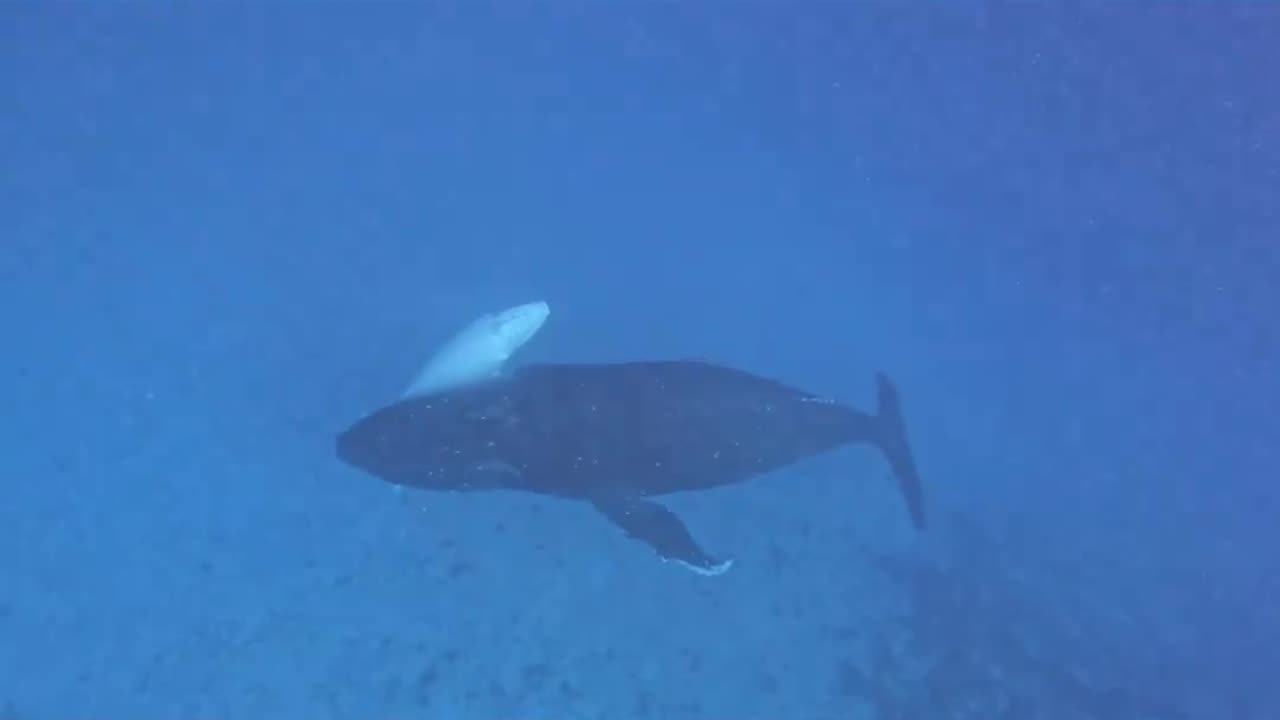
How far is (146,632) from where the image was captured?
1338 cm

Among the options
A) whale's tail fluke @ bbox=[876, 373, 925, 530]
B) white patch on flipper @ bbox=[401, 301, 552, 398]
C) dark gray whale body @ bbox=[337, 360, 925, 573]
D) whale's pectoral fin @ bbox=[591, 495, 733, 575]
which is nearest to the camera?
whale's pectoral fin @ bbox=[591, 495, 733, 575]

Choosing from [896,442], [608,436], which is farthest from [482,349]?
[896,442]

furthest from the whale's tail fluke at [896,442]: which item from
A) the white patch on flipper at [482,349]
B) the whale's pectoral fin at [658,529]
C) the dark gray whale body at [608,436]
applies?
the white patch on flipper at [482,349]

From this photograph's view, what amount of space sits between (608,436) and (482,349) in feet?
7.66

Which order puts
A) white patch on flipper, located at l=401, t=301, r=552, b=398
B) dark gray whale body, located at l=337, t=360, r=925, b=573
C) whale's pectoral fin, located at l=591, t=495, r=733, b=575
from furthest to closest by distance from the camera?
white patch on flipper, located at l=401, t=301, r=552, b=398
dark gray whale body, located at l=337, t=360, r=925, b=573
whale's pectoral fin, located at l=591, t=495, r=733, b=575

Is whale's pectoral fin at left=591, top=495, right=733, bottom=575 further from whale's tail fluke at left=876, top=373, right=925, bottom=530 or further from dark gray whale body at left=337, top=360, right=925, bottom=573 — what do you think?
whale's tail fluke at left=876, top=373, right=925, bottom=530

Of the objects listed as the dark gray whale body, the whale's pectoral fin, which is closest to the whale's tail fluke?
the dark gray whale body

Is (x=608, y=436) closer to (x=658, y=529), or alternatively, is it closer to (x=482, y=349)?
(x=658, y=529)

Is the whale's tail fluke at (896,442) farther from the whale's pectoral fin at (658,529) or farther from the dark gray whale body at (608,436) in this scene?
the whale's pectoral fin at (658,529)

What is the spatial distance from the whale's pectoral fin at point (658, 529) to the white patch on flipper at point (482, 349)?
2.05 m

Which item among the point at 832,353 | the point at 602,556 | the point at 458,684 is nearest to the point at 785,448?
the point at 602,556

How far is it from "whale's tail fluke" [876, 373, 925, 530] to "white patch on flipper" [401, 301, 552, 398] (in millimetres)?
5011

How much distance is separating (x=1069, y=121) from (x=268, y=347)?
2778 cm

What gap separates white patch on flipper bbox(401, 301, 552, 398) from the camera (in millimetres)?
10656
